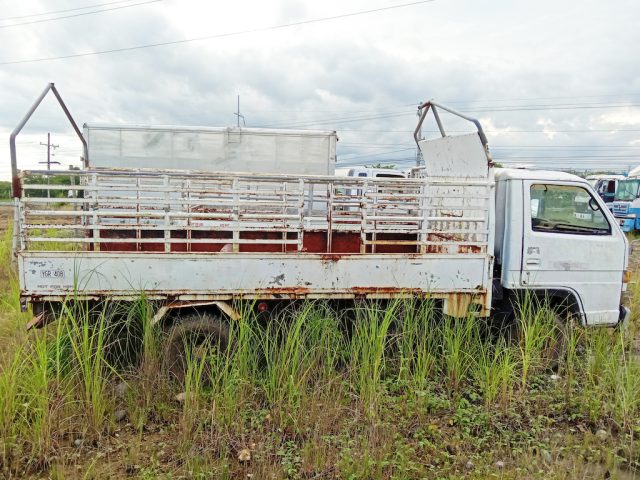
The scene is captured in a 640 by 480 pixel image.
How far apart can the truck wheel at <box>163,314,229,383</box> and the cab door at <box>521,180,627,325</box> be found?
9.74 feet

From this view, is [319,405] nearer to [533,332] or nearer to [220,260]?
[220,260]

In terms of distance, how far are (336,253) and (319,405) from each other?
134 centimetres

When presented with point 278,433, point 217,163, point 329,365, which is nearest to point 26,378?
point 278,433

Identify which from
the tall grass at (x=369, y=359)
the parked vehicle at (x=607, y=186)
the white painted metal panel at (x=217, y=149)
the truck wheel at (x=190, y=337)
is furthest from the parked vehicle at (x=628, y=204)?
the truck wheel at (x=190, y=337)

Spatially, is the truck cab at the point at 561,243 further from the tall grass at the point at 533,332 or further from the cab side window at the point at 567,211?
the tall grass at the point at 533,332

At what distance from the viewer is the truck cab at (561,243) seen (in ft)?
15.1

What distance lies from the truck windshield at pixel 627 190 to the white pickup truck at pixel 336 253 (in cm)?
1523

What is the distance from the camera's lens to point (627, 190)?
1767 centimetres

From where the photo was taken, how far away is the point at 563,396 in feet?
13.0

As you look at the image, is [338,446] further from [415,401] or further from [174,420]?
[174,420]

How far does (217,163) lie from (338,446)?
10.1 metres

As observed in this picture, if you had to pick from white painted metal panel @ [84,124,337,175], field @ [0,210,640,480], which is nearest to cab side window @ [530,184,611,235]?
field @ [0,210,640,480]

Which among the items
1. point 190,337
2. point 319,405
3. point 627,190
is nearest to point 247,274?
point 190,337

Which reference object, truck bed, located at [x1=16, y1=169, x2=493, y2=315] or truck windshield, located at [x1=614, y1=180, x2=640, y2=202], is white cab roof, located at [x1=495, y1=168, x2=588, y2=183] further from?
truck windshield, located at [x1=614, y1=180, x2=640, y2=202]
